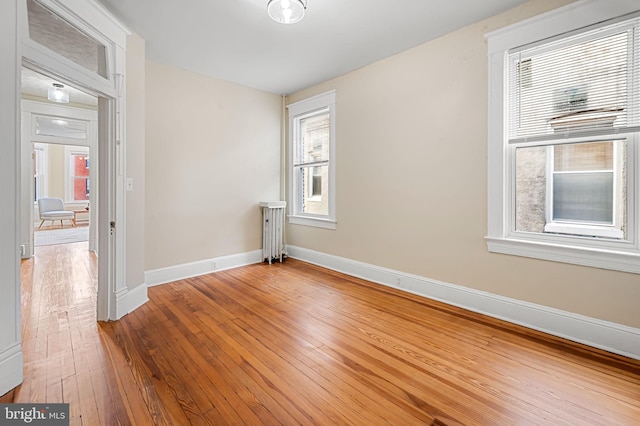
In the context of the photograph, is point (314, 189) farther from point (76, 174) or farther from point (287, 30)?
point (76, 174)

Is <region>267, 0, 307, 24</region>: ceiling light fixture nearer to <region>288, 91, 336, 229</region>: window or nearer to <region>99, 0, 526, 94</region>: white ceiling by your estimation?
<region>99, 0, 526, 94</region>: white ceiling

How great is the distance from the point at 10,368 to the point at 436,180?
11.9ft

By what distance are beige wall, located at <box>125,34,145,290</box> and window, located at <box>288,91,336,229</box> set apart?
7.67 feet

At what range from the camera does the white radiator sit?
186 inches

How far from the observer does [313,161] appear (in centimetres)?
475

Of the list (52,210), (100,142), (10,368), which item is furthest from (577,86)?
(52,210)

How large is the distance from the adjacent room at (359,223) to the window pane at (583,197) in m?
0.01

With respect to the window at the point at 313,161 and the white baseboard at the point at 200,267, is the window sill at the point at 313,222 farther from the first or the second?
the white baseboard at the point at 200,267

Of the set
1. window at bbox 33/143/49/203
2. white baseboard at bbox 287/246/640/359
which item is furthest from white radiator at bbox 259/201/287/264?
window at bbox 33/143/49/203

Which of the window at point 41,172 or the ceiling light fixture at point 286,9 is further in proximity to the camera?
the window at point 41,172

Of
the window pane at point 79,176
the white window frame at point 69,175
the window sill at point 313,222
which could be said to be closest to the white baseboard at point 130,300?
the window sill at point 313,222

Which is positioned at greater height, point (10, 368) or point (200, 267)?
point (200, 267)

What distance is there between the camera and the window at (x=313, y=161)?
14.2 ft

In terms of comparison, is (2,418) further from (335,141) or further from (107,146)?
(335,141)
